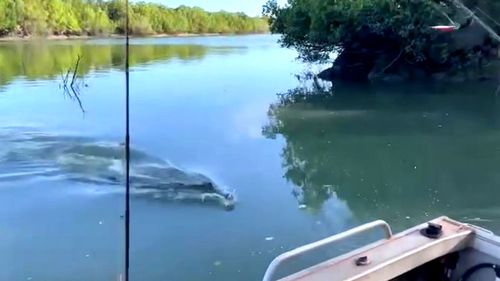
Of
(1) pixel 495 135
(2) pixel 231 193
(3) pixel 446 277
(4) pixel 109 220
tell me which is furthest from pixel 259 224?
(1) pixel 495 135

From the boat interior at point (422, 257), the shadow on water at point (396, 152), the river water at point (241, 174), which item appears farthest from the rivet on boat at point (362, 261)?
the shadow on water at point (396, 152)

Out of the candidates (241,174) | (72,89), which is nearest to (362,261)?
(241,174)

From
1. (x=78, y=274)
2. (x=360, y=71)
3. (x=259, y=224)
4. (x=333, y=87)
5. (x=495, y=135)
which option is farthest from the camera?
(x=360, y=71)

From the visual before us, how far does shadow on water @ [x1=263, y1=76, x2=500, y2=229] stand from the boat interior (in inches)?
100

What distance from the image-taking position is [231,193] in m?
5.42

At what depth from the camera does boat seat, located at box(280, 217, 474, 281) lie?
A: 1.78 m

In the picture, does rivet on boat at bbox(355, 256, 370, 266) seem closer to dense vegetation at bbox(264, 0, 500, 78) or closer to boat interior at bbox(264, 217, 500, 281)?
boat interior at bbox(264, 217, 500, 281)

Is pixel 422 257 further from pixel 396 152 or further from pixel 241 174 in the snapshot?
pixel 396 152

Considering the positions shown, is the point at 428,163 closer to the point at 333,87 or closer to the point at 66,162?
Result: the point at 66,162

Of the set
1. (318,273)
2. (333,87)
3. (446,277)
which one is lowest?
(333,87)

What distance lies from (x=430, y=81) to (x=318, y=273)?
14.0 m

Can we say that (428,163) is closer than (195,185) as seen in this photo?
No

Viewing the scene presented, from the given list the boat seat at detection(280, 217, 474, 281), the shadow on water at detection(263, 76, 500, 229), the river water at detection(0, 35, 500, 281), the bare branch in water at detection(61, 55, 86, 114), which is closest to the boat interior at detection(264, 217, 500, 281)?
the boat seat at detection(280, 217, 474, 281)

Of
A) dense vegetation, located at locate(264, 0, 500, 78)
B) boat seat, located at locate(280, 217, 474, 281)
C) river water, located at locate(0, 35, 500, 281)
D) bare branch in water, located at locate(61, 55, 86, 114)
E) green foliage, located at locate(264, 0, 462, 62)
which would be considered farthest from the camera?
green foliage, located at locate(264, 0, 462, 62)
